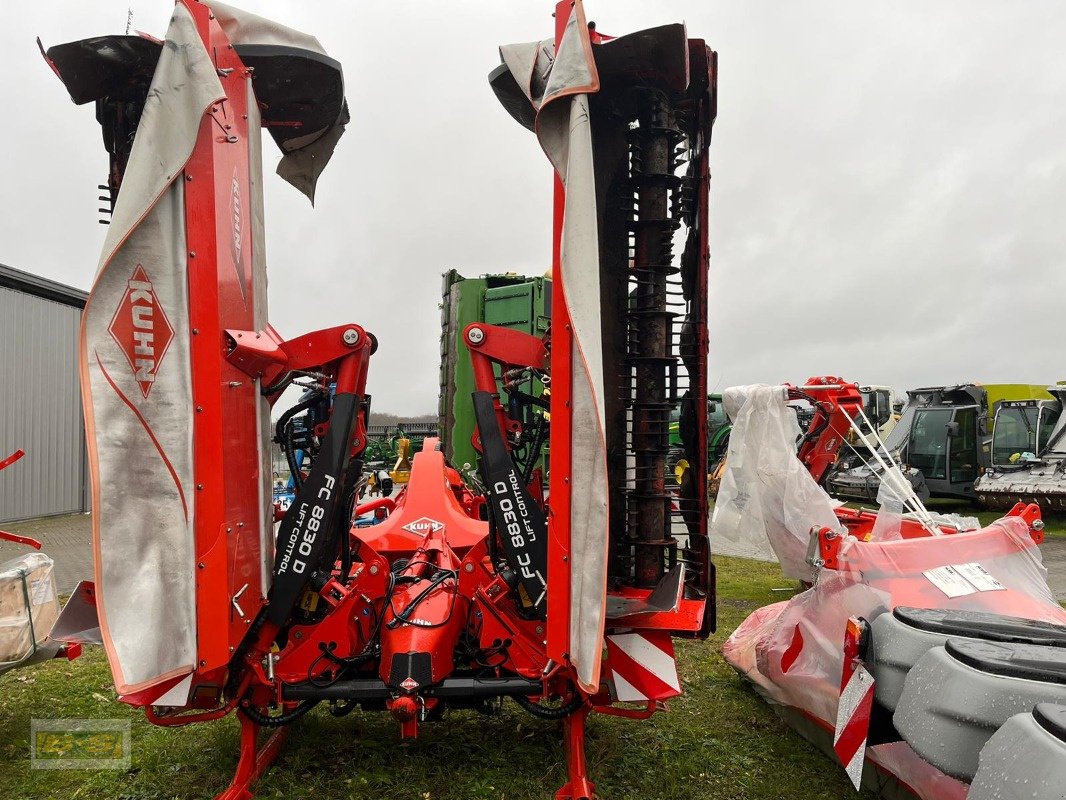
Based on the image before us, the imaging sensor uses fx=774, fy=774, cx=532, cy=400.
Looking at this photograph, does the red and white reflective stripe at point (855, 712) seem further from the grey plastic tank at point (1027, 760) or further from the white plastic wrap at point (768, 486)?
the white plastic wrap at point (768, 486)

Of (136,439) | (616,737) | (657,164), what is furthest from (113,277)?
(616,737)

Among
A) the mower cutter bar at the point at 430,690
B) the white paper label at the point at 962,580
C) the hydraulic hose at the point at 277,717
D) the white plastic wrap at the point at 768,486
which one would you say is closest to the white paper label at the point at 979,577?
the white paper label at the point at 962,580

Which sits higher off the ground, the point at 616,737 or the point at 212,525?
the point at 212,525

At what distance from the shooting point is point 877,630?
238cm

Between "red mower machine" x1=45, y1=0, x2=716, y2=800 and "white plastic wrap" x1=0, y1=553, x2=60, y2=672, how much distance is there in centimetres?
114

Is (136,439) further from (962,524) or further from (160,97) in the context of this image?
(962,524)

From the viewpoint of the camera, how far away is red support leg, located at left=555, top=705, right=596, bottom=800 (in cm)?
317

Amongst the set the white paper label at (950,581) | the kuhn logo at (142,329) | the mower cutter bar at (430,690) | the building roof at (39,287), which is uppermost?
the building roof at (39,287)

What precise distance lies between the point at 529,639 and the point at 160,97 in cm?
257

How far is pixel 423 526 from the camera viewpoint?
4.43 metres

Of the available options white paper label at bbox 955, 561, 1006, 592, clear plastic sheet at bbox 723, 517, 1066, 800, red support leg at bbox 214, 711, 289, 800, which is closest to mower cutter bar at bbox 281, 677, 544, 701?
red support leg at bbox 214, 711, 289, 800

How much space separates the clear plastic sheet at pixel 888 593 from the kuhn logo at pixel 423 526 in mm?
1986

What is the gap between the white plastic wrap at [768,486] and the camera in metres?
5.11

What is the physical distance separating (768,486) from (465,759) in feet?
9.03
